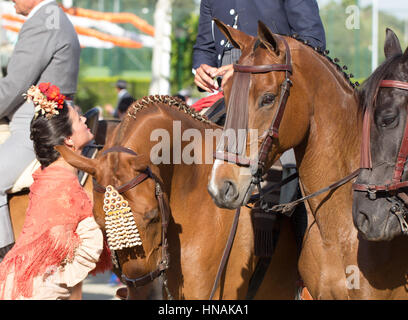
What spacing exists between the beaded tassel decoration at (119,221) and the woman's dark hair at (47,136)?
3.24 ft

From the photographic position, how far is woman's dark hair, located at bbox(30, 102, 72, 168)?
13.6 ft

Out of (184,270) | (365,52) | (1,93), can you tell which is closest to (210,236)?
(184,270)

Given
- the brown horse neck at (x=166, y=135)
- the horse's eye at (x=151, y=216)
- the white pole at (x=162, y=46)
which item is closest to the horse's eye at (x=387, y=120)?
the brown horse neck at (x=166, y=135)

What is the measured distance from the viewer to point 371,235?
3084mm

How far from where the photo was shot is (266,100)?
125 inches

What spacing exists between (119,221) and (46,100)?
1280 millimetres

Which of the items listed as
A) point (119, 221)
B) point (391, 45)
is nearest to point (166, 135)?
point (119, 221)

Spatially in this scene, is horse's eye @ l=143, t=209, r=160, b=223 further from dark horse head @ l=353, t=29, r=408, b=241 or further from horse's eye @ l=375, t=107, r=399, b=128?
horse's eye @ l=375, t=107, r=399, b=128

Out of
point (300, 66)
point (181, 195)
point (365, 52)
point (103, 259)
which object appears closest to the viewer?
point (300, 66)

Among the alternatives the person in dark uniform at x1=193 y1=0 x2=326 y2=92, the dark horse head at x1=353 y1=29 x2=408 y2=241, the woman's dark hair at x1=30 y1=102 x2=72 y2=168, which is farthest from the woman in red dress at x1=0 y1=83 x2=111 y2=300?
the dark horse head at x1=353 y1=29 x2=408 y2=241

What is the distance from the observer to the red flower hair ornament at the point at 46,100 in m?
4.13

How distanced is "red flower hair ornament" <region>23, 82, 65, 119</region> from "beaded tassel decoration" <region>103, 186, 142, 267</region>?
1082 mm

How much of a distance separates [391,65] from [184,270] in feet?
5.93
